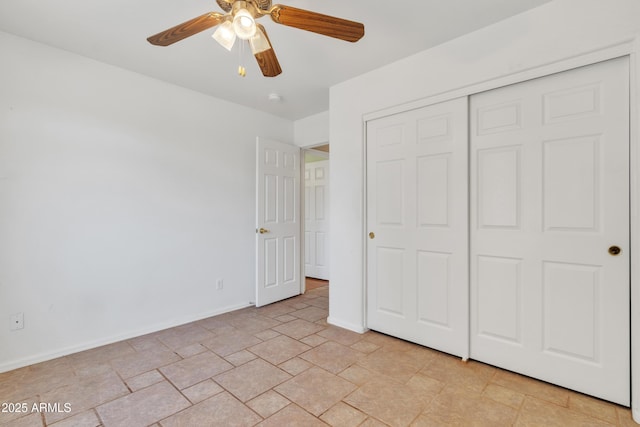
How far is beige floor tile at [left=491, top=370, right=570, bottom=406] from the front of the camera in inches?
72.3

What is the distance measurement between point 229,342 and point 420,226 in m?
2.00

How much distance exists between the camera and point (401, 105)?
8.66ft

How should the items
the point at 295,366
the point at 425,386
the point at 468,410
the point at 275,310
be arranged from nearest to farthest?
1. the point at 468,410
2. the point at 425,386
3. the point at 295,366
4. the point at 275,310

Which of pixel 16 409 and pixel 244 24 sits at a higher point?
pixel 244 24

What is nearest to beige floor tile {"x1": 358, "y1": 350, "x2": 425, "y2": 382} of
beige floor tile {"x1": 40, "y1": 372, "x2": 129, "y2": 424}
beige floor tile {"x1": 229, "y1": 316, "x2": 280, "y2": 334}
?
beige floor tile {"x1": 229, "y1": 316, "x2": 280, "y2": 334}

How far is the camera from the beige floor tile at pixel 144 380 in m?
2.00

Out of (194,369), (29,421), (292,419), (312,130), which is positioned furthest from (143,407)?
(312,130)

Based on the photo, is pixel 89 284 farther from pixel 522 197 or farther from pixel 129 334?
pixel 522 197

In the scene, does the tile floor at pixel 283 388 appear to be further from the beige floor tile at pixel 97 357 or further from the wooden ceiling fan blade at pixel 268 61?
the wooden ceiling fan blade at pixel 268 61

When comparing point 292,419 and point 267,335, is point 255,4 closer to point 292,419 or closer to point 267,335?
point 292,419

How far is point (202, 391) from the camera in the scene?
1935 millimetres

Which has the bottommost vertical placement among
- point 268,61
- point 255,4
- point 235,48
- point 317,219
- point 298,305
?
point 298,305

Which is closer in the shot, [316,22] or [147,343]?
[316,22]

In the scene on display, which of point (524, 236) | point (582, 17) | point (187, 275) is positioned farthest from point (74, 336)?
point (582, 17)
